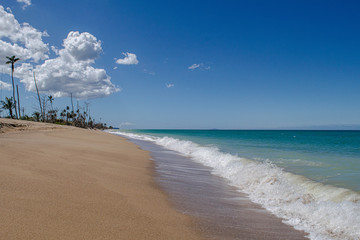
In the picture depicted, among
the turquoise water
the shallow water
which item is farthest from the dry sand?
the turquoise water

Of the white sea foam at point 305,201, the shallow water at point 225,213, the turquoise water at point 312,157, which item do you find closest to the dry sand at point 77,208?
the shallow water at point 225,213

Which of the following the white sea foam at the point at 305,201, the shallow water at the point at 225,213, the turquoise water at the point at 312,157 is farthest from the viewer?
the turquoise water at the point at 312,157

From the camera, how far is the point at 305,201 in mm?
5383

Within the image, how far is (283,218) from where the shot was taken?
4535mm

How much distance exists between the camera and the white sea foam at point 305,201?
395 centimetres

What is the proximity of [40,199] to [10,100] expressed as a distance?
65.2m

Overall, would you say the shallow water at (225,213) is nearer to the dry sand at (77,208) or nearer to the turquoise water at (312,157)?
the dry sand at (77,208)

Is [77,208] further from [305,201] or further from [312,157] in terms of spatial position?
[312,157]

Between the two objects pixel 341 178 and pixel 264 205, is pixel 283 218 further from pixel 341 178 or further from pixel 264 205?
pixel 341 178

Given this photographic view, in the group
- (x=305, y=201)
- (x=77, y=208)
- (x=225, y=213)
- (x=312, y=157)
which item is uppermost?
(x=77, y=208)

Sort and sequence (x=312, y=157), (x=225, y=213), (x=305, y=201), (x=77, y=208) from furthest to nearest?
1. (x=312, y=157)
2. (x=305, y=201)
3. (x=225, y=213)
4. (x=77, y=208)

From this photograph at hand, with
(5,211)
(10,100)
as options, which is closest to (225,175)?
(5,211)

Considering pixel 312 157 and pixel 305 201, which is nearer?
Result: pixel 305 201

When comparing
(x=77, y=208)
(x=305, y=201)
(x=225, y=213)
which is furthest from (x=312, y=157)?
(x=77, y=208)
